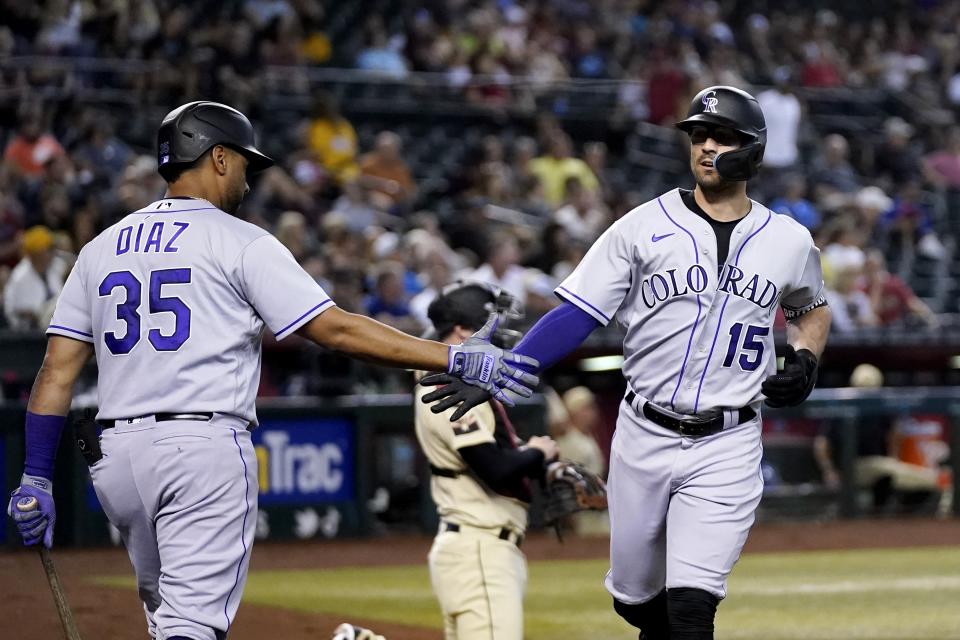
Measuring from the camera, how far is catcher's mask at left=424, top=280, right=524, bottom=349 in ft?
15.9

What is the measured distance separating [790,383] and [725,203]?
2.02 ft

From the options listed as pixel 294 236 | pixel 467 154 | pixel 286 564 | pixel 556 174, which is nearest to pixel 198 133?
pixel 286 564

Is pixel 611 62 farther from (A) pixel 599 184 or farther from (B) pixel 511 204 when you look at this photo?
(B) pixel 511 204

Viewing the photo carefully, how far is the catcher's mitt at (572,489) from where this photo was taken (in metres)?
4.79

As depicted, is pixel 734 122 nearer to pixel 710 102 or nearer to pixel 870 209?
pixel 710 102

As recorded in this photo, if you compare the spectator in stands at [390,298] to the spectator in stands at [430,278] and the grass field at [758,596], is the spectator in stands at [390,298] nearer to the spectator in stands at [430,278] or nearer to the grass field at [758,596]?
the spectator in stands at [430,278]

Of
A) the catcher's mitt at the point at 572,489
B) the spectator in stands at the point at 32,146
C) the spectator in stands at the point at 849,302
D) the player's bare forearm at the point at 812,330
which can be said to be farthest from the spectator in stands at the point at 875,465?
the catcher's mitt at the point at 572,489

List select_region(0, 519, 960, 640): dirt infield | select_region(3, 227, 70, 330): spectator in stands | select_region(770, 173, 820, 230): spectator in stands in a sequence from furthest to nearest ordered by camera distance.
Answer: select_region(770, 173, 820, 230): spectator in stands → select_region(3, 227, 70, 330): spectator in stands → select_region(0, 519, 960, 640): dirt infield

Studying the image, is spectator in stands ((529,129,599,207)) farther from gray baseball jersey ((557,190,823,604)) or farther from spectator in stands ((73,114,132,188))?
gray baseball jersey ((557,190,823,604))

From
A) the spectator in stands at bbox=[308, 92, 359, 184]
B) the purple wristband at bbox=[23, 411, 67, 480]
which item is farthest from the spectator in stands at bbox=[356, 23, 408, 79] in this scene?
the purple wristband at bbox=[23, 411, 67, 480]

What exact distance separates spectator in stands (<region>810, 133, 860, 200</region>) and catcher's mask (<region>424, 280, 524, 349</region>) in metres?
11.4

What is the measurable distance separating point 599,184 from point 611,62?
3599 mm

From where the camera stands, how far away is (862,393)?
12227mm

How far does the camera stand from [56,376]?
404 cm
